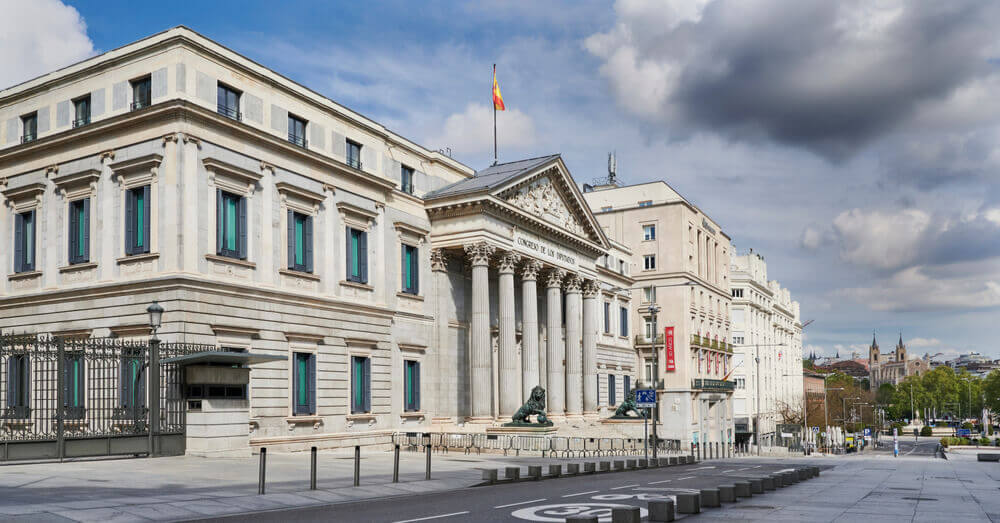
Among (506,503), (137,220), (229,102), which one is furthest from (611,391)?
(506,503)

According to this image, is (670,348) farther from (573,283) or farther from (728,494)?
(728,494)

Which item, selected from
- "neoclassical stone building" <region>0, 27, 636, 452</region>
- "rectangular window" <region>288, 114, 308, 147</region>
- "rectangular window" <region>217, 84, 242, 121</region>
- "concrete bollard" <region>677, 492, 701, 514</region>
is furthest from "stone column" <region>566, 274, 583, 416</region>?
"concrete bollard" <region>677, 492, 701, 514</region>

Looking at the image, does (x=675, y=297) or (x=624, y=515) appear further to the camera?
(x=675, y=297)

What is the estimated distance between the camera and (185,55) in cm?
3162

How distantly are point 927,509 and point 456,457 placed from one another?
72.1ft

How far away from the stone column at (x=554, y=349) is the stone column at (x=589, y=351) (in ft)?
9.99

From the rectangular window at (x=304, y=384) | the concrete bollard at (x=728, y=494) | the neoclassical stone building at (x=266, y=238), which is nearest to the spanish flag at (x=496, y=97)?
the neoclassical stone building at (x=266, y=238)

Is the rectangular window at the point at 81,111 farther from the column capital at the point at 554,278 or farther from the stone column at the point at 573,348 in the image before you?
the stone column at the point at 573,348

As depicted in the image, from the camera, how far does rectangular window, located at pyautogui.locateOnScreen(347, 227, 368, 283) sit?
39.8 metres

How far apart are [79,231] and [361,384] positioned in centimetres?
1368

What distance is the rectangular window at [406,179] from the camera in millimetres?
45125

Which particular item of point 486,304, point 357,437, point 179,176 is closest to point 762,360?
point 486,304

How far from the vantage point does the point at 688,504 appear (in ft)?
49.3

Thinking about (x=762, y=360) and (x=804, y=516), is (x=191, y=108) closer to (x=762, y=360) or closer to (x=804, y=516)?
(x=804, y=516)
